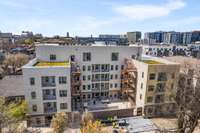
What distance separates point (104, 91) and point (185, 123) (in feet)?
68.3

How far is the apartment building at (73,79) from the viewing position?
104 feet

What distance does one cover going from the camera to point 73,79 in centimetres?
3678

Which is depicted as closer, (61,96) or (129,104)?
(61,96)

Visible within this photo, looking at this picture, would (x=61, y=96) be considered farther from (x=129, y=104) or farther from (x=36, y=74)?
(x=129, y=104)

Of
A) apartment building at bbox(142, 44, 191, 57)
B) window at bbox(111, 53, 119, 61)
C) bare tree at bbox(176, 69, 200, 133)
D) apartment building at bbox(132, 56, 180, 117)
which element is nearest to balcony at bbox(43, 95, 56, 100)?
window at bbox(111, 53, 119, 61)

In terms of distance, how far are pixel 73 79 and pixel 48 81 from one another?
20.4ft

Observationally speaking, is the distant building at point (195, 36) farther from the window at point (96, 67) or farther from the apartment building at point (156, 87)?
the window at point (96, 67)

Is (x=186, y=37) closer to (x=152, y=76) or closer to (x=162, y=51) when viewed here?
(x=162, y=51)

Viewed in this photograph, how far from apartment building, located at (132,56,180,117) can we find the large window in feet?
58.4

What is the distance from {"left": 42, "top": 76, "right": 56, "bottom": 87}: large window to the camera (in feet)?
104

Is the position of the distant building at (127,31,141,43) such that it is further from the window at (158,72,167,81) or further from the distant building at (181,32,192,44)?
the window at (158,72,167,81)

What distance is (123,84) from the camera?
43438mm

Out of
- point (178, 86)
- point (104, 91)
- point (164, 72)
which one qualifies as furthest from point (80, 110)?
point (178, 86)

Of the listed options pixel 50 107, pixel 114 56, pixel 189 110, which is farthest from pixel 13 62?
pixel 189 110
